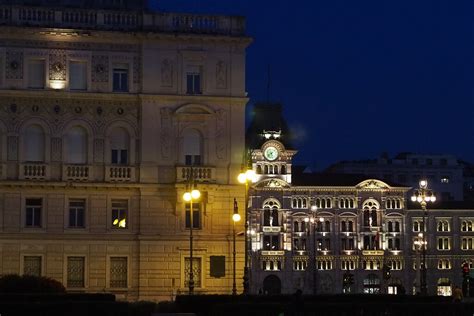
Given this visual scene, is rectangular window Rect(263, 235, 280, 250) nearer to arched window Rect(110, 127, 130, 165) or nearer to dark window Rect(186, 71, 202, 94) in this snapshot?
dark window Rect(186, 71, 202, 94)

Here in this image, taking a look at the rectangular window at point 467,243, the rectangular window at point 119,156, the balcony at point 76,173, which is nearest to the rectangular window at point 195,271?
the rectangular window at point 119,156

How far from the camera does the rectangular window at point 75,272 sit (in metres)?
61.3

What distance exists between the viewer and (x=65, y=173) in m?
62.0

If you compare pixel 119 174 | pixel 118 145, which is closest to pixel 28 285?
pixel 119 174

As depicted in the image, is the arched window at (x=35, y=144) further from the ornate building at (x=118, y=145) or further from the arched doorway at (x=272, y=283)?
the arched doorway at (x=272, y=283)

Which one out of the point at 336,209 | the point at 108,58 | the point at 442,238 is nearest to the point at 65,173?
the point at 108,58

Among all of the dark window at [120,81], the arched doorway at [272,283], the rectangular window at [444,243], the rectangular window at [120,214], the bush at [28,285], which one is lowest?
the bush at [28,285]

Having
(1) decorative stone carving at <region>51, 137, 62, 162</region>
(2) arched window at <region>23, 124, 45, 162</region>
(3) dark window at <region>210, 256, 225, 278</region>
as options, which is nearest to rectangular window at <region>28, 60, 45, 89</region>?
(2) arched window at <region>23, 124, 45, 162</region>

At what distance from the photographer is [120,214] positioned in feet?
206

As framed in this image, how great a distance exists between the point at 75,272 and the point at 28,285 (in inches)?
444

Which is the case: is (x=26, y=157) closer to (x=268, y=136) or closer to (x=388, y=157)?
(x=268, y=136)

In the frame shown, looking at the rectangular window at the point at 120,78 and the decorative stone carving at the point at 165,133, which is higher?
the rectangular window at the point at 120,78

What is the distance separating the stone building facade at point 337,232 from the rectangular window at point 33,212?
65.2m

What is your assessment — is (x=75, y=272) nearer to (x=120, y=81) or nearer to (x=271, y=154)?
(x=120, y=81)
